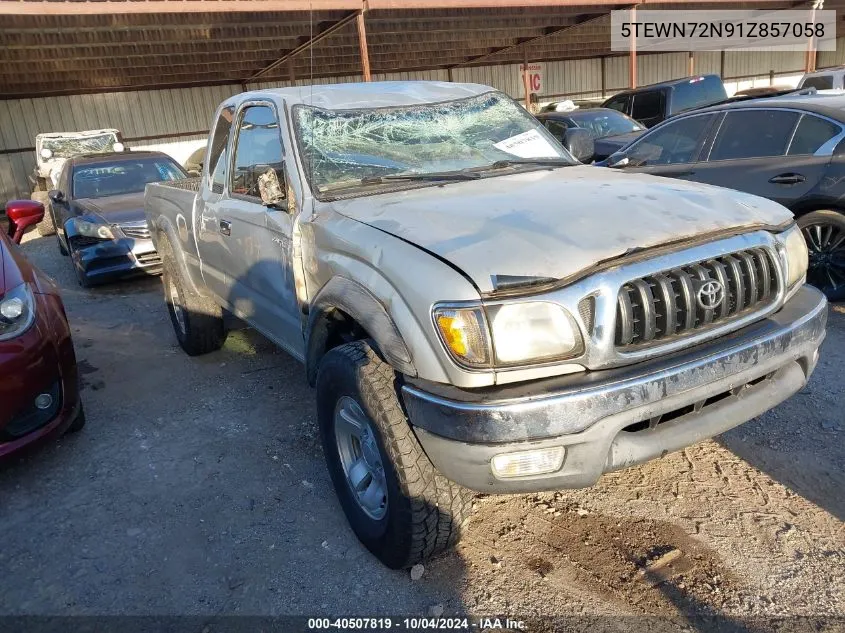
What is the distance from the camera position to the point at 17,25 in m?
12.6

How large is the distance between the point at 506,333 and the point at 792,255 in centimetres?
137

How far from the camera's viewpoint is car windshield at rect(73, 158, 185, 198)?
8.66 meters

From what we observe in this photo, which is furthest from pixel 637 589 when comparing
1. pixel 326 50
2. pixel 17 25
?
pixel 326 50

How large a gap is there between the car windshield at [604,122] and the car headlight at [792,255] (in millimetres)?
8063

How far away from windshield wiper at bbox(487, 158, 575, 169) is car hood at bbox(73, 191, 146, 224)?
18.9 ft

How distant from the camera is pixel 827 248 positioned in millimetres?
4961

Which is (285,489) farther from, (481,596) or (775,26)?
(775,26)

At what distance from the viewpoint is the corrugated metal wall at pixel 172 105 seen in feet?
61.4

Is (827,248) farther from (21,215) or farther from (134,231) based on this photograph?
(134,231)

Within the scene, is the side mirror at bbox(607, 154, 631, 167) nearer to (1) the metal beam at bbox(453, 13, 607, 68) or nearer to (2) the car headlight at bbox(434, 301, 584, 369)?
(2) the car headlight at bbox(434, 301, 584, 369)

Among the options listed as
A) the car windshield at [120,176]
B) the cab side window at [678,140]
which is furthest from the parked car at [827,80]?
the car windshield at [120,176]

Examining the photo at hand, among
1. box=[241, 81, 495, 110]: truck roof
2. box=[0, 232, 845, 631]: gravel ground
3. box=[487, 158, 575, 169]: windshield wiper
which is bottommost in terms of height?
box=[0, 232, 845, 631]: gravel ground

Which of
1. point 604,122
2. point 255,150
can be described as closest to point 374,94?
point 255,150

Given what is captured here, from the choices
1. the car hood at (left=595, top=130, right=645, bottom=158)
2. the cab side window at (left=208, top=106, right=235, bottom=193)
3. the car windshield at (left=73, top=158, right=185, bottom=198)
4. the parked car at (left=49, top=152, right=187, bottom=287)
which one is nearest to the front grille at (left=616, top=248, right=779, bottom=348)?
the cab side window at (left=208, top=106, right=235, bottom=193)
